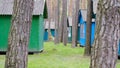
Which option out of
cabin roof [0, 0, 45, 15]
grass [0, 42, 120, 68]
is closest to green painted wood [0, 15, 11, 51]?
cabin roof [0, 0, 45, 15]

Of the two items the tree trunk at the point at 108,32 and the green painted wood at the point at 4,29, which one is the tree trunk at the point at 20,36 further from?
the green painted wood at the point at 4,29

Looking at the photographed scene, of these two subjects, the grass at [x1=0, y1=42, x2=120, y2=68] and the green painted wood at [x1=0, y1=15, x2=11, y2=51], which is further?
the green painted wood at [x1=0, y1=15, x2=11, y2=51]

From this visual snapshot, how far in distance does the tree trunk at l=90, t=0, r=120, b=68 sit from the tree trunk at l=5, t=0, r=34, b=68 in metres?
3.02

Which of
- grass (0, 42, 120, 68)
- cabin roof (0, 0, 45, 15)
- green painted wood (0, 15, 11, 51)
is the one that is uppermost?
cabin roof (0, 0, 45, 15)

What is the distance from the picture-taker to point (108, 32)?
15.7ft

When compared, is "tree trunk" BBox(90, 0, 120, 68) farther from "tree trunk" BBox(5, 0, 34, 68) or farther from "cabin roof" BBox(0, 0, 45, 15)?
"cabin roof" BBox(0, 0, 45, 15)

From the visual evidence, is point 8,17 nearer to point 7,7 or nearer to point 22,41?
point 7,7

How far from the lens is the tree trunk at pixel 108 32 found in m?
4.78

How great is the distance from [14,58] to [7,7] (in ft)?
40.2

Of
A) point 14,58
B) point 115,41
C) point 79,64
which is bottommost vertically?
point 79,64

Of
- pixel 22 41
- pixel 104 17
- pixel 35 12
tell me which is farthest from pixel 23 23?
pixel 35 12

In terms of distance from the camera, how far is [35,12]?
18.8 metres

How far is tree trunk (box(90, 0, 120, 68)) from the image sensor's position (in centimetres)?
478

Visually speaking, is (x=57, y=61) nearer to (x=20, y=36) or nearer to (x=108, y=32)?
(x=20, y=36)
